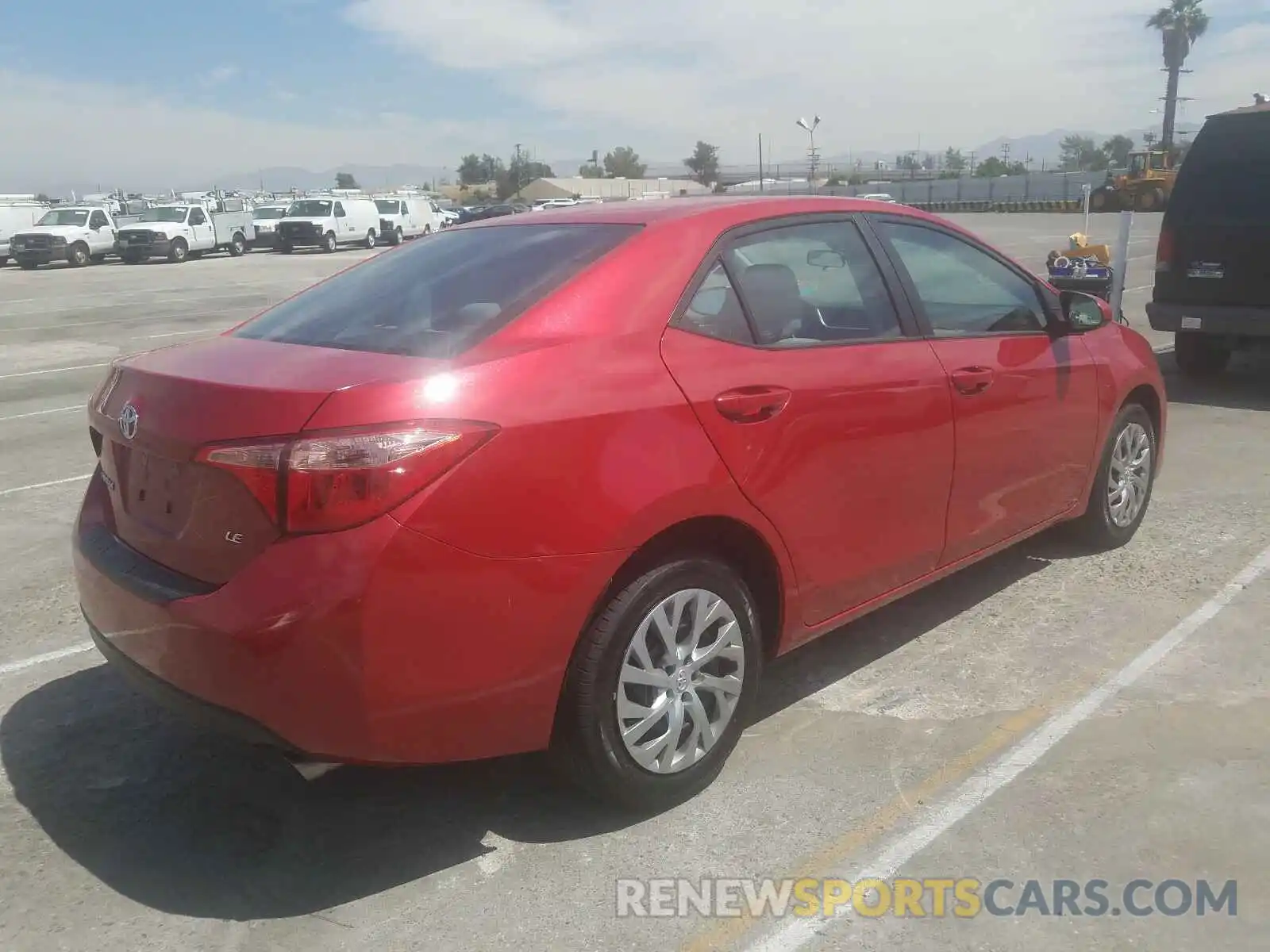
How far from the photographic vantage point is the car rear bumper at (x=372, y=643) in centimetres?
266

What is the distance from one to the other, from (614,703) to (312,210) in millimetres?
40838

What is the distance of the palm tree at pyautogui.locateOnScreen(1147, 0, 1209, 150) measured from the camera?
346 feet

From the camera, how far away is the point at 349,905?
9.58ft

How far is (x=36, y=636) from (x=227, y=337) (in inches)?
76.7

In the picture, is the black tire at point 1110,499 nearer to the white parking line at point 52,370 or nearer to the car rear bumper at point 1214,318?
the car rear bumper at point 1214,318

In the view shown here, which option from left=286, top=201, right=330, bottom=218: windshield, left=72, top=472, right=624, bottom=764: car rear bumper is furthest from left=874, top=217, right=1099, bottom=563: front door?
left=286, top=201, right=330, bottom=218: windshield

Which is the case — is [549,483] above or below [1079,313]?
below

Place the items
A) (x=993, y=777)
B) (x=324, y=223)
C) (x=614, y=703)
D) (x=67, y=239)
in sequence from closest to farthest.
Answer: (x=614, y=703) < (x=993, y=777) < (x=67, y=239) < (x=324, y=223)

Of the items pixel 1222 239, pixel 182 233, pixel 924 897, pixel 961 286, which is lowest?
pixel 924 897

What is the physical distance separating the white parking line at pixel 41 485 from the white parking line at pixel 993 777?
5953 millimetres

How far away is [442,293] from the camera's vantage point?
3.52 m

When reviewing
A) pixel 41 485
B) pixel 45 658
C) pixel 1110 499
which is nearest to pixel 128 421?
pixel 45 658

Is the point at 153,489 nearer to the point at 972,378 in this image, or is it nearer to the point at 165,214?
the point at 972,378

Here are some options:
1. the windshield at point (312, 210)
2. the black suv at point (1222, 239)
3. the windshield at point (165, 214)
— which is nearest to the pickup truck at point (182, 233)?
the windshield at point (165, 214)
